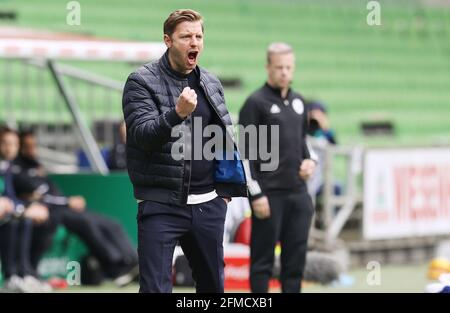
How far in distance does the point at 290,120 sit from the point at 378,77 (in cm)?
1358

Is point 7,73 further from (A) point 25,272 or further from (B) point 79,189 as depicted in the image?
(A) point 25,272

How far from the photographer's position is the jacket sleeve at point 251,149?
912cm

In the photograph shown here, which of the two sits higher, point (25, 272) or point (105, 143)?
point (105, 143)

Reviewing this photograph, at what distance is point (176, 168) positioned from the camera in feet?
22.7

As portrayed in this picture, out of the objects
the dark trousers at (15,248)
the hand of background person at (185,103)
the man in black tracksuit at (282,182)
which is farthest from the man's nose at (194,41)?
the dark trousers at (15,248)

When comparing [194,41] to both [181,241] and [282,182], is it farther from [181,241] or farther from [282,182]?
[282,182]

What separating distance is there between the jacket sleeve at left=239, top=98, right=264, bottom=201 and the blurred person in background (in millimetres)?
3546

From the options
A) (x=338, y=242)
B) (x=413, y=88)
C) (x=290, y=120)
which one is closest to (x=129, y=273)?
(x=338, y=242)

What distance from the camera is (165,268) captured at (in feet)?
22.9

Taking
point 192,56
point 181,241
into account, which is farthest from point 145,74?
point 181,241

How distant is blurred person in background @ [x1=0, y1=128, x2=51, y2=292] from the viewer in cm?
→ 1202

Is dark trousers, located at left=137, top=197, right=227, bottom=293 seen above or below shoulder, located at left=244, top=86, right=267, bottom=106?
below

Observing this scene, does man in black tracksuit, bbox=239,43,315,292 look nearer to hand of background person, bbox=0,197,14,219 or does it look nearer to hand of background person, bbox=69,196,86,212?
hand of background person, bbox=0,197,14,219

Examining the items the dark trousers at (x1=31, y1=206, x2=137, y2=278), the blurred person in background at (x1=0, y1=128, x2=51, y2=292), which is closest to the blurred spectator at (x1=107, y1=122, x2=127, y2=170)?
the dark trousers at (x1=31, y1=206, x2=137, y2=278)
